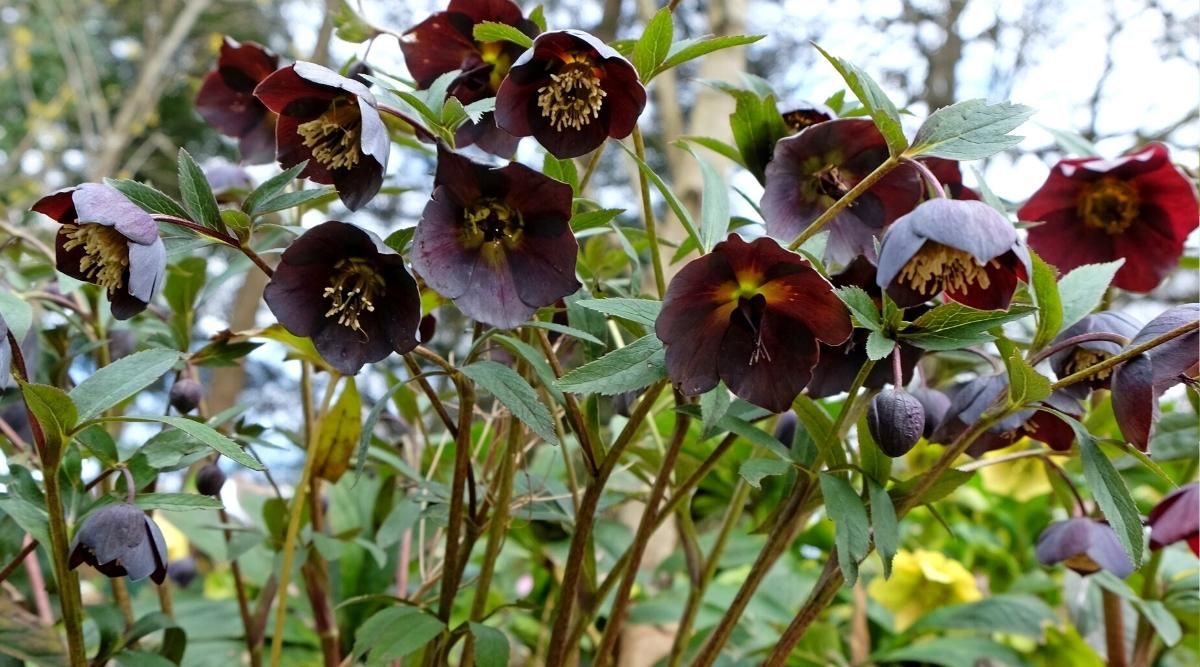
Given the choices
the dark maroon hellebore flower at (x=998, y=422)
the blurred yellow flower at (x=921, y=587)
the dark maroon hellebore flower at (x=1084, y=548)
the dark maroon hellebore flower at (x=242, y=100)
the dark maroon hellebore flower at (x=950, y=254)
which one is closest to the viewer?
the dark maroon hellebore flower at (x=950, y=254)

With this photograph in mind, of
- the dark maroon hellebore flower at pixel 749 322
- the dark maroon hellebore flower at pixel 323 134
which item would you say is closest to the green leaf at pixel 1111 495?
the dark maroon hellebore flower at pixel 749 322

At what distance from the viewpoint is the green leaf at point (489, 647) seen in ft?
1.71

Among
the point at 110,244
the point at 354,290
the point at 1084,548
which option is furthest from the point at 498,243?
the point at 1084,548

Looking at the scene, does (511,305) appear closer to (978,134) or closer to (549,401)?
(549,401)

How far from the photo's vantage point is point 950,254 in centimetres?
43

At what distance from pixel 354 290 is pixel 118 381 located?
12cm

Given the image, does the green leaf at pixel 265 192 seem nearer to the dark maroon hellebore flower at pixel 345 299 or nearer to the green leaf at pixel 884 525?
the dark maroon hellebore flower at pixel 345 299

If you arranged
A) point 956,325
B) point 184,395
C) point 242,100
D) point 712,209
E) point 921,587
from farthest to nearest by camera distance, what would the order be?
point 921,587 < point 242,100 < point 184,395 < point 712,209 < point 956,325

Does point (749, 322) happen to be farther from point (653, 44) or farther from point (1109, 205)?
point (1109, 205)

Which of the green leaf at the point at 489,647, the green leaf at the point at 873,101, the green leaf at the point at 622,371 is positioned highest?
the green leaf at the point at 873,101

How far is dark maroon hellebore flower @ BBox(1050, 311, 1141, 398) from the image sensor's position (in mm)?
493

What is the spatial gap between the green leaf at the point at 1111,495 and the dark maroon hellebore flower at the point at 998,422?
2cm

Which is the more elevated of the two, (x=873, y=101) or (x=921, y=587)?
(x=873, y=101)

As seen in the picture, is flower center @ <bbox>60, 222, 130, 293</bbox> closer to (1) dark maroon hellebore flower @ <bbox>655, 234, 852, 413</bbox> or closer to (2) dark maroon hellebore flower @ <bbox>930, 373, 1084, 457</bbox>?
(1) dark maroon hellebore flower @ <bbox>655, 234, 852, 413</bbox>
